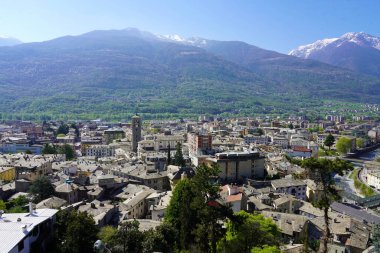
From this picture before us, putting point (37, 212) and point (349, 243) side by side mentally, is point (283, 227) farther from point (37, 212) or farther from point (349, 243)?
point (37, 212)

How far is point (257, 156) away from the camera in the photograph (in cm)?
5247

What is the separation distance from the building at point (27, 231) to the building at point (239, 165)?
3009 centimetres

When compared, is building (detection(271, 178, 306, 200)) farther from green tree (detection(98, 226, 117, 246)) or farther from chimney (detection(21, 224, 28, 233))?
chimney (detection(21, 224, 28, 233))

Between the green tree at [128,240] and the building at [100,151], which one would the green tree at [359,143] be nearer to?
the building at [100,151]

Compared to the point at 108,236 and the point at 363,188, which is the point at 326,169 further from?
the point at 363,188

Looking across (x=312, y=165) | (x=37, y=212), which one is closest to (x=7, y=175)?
(x=37, y=212)

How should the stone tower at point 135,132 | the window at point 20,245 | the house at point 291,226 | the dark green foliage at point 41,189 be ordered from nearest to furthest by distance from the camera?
the window at point 20,245
the house at point 291,226
the dark green foliage at point 41,189
the stone tower at point 135,132

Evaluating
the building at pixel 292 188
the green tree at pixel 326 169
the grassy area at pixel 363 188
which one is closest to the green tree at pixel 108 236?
the green tree at pixel 326 169

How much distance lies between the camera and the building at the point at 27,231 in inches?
703

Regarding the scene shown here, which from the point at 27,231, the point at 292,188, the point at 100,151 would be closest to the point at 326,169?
the point at 27,231

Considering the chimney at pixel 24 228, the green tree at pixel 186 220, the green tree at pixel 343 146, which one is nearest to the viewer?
the chimney at pixel 24 228

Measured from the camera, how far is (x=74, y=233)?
20.2 m

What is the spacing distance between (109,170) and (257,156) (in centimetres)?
2080

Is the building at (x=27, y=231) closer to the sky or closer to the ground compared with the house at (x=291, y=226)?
closer to the sky
